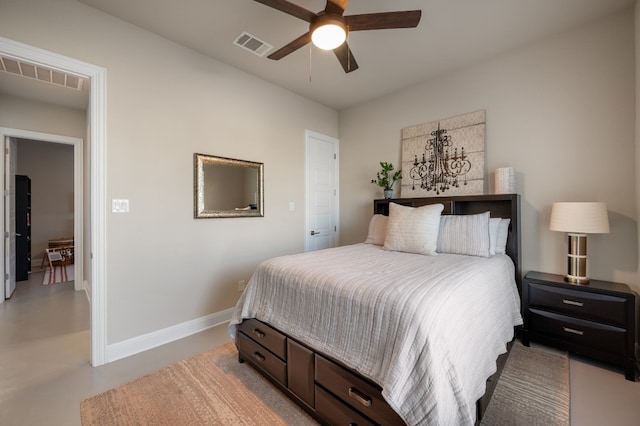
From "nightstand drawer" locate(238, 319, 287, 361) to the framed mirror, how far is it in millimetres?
1312

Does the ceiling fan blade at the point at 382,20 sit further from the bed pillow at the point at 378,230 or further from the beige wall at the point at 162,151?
the bed pillow at the point at 378,230

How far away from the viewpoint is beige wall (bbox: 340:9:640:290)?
2.18 metres

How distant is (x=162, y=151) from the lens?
2471 mm

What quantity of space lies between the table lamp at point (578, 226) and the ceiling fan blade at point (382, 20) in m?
1.90

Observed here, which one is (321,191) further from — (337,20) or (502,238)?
(337,20)

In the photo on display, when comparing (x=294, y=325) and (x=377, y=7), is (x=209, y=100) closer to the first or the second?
(x=377, y=7)

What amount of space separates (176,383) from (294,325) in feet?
3.36

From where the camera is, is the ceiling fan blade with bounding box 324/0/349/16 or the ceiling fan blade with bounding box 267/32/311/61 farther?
the ceiling fan blade with bounding box 267/32/311/61

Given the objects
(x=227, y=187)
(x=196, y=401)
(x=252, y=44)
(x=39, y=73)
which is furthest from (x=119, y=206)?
(x=252, y=44)

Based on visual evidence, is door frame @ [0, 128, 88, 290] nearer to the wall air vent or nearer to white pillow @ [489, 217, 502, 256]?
the wall air vent

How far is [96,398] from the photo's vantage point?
1.72 metres

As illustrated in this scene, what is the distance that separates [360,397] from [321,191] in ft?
10.1

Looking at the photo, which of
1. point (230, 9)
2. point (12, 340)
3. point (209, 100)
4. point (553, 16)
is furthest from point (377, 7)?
point (12, 340)

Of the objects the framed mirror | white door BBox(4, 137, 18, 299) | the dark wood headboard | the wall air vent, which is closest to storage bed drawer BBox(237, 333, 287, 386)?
the framed mirror
